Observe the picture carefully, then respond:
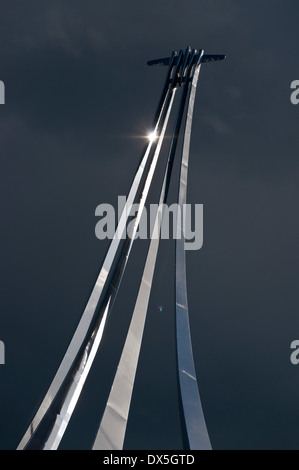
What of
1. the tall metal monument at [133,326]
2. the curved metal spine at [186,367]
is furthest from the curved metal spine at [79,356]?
the curved metal spine at [186,367]

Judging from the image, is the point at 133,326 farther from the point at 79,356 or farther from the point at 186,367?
the point at 186,367

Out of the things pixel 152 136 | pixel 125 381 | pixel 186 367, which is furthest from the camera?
pixel 152 136

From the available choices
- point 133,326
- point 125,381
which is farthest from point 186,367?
point 133,326

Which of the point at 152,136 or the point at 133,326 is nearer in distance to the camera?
the point at 133,326

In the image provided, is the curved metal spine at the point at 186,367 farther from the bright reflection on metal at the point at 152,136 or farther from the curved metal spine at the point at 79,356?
the bright reflection on metal at the point at 152,136

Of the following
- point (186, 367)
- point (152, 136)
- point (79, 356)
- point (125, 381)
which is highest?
point (152, 136)

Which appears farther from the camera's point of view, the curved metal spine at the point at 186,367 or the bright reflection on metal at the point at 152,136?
the bright reflection on metal at the point at 152,136
